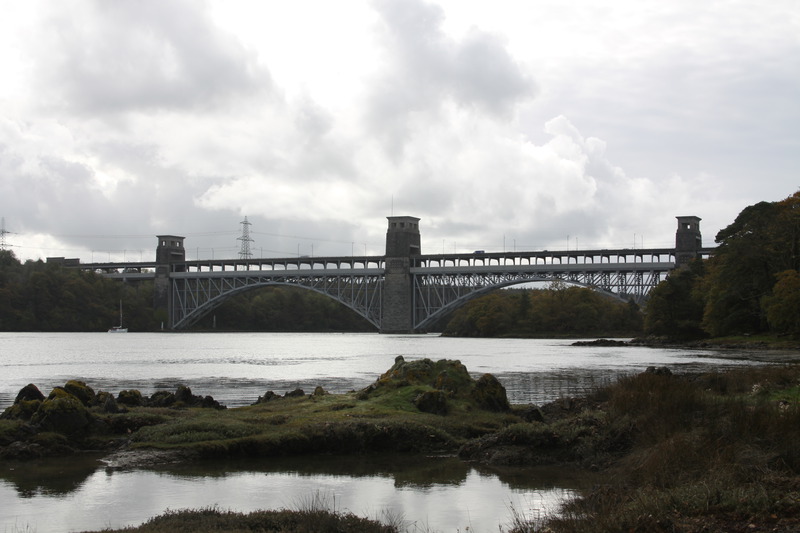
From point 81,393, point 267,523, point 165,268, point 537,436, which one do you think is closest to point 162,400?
point 81,393

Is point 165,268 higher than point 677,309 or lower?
higher

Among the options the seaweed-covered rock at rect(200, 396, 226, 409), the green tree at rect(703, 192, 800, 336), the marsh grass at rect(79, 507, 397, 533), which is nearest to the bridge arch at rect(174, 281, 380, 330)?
the green tree at rect(703, 192, 800, 336)

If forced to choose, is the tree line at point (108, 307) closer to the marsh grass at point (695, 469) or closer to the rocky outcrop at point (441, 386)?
the rocky outcrop at point (441, 386)

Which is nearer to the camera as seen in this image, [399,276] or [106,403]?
[106,403]

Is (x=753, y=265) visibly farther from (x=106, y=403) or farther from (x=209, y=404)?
(x=106, y=403)

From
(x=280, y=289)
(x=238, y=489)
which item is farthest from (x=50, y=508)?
(x=280, y=289)

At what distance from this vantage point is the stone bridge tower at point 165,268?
14850cm

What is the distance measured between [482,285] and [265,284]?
3290cm

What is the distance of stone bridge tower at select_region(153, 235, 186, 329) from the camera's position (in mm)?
148500

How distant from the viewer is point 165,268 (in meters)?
150

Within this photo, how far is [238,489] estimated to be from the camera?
41.8 feet

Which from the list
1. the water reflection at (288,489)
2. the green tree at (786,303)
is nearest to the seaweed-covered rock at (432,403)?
the water reflection at (288,489)

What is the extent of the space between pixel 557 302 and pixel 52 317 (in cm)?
7582

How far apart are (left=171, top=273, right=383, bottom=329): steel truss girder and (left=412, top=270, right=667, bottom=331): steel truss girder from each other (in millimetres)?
6556
